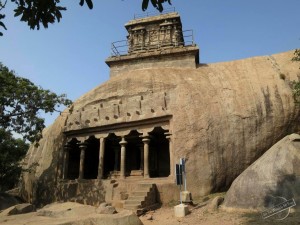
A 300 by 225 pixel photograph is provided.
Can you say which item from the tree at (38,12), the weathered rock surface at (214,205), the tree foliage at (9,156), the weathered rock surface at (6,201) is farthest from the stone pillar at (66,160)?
the tree at (38,12)

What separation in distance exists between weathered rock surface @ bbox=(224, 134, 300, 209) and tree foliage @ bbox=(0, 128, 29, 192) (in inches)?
603

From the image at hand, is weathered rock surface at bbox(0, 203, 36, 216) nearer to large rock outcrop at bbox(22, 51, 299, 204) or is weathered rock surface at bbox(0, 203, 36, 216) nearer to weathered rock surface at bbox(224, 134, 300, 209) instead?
large rock outcrop at bbox(22, 51, 299, 204)

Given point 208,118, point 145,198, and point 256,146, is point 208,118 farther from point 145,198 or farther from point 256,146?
point 145,198

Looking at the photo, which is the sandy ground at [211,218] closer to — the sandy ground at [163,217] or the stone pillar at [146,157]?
the sandy ground at [163,217]

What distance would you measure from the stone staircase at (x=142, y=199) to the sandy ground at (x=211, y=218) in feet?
1.65

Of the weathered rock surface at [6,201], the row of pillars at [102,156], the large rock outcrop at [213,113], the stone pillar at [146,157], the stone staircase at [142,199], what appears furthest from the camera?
the weathered rock surface at [6,201]

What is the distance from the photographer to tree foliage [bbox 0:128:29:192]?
66.3 feet

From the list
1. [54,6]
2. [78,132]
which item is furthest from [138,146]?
[54,6]

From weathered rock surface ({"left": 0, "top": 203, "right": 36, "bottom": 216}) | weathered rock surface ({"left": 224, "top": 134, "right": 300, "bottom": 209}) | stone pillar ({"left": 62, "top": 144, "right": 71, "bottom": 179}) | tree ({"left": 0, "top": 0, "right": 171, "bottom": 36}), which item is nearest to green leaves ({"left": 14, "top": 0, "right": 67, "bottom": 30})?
tree ({"left": 0, "top": 0, "right": 171, "bottom": 36})

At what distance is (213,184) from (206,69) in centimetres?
818

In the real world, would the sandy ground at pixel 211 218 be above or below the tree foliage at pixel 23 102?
below

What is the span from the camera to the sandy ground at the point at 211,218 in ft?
31.9

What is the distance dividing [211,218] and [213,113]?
644 centimetres

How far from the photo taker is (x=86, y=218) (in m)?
9.78
